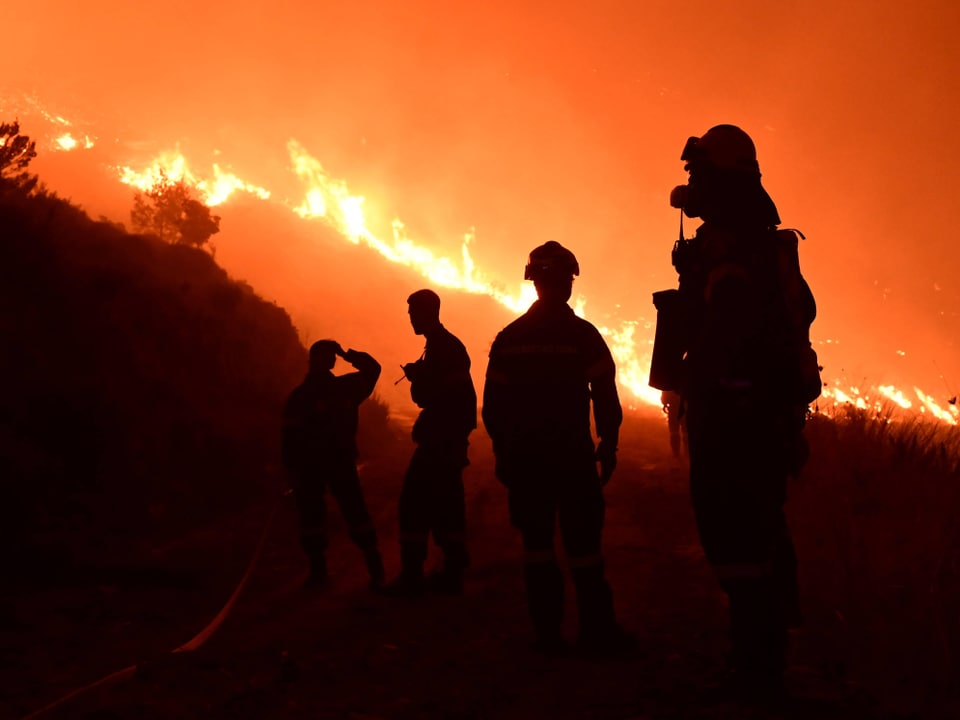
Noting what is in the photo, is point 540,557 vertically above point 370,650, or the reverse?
point 540,557

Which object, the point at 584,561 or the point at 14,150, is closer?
the point at 584,561

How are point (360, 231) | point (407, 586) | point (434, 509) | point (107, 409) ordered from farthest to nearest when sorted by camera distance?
point (360, 231)
point (107, 409)
point (434, 509)
point (407, 586)

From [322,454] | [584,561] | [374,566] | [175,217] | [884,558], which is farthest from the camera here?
[175,217]

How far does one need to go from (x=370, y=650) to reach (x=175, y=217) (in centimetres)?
4091

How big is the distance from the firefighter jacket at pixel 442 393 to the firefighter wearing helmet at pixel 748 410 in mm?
2692

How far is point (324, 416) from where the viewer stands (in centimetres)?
656

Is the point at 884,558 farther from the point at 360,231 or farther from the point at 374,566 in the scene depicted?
the point at 360,231

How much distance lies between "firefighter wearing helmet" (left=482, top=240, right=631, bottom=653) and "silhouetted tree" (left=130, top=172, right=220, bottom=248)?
38943 mm

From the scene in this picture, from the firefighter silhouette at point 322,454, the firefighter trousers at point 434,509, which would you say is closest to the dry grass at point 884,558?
the firefighter trousers at point 434,509

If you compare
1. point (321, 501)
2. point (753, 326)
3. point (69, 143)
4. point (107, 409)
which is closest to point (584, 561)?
point (753, 326)

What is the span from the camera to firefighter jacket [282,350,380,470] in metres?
6.48

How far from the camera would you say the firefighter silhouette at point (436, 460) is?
5.83m

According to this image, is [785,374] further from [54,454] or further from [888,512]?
[54,454]

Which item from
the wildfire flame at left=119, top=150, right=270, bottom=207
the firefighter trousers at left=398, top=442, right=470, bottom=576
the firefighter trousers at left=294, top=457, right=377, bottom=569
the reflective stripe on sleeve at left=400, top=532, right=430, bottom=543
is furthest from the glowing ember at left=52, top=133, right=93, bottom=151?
the reflective stripe on sleeve at left=400, top=532, right=430, bottom=543
